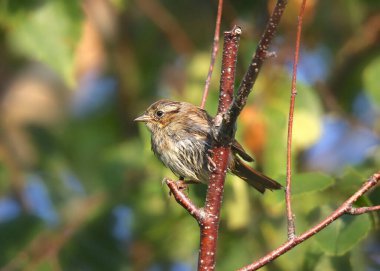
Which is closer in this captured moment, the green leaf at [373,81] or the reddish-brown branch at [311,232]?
the reddish-brown branch at [311,232]

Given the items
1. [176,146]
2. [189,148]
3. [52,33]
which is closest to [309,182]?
[189,148]

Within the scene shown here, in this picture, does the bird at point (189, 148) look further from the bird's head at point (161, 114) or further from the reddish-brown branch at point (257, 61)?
the reddish-brown branch at point (257, 61)

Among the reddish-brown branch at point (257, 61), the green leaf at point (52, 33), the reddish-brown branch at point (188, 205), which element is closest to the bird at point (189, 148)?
the green leaf at point (52, 33)

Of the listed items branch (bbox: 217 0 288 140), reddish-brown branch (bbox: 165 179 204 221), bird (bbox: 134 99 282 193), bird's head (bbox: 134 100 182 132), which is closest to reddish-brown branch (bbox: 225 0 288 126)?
branch (bbox: 217 0 288 140)

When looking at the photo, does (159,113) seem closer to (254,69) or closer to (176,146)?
(176,146)

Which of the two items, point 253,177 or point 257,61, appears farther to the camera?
point 253,177
